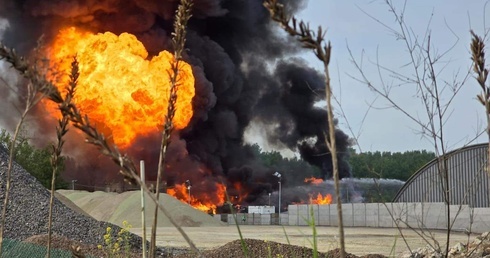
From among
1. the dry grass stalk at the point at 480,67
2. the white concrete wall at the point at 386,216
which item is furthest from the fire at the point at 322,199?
the dry grass stalk at the point at 480,67

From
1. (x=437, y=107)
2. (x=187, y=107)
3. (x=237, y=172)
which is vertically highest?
(x=187, y=107)

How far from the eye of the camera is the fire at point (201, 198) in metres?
71.4

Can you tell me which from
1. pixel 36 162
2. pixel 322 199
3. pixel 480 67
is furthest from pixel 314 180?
pixel 480 67

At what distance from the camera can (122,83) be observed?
2362 inches

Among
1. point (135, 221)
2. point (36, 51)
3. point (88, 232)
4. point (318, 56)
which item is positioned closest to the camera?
point (318, 56)

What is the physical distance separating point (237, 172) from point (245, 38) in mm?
16880

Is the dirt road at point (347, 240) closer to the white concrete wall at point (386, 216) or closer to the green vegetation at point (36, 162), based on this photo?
the white concrete wall at point (386, 216)

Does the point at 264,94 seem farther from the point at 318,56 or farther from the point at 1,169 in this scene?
the point at 318,56

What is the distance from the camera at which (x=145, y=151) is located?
62.8 meters

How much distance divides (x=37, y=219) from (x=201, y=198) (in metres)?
57.0

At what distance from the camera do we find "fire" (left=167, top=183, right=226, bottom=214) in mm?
71375

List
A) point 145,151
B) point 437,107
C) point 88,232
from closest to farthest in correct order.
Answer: point 437,107, point 88,232, point 145,151

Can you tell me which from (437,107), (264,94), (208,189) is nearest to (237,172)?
(208,189)

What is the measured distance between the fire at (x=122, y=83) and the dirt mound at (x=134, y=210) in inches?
378
